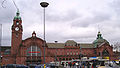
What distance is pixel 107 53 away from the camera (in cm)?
8556

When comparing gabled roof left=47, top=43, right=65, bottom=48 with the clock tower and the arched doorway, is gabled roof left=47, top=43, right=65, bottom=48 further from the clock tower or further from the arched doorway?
the clock tower

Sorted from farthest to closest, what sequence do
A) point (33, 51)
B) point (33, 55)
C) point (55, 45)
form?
point (55, 45)
point (33, 51)
point (33, 55)

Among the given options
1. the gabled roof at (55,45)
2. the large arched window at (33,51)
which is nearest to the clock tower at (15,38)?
the large arched window at (33,51)

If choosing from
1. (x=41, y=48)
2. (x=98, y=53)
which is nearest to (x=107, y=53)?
(x=98, y=53)

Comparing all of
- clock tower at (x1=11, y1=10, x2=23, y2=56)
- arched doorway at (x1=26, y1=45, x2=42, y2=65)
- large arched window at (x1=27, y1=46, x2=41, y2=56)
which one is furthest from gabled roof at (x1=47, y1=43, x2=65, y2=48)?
clock tower at (x1=11, y1=10, x2=23, y2=56)

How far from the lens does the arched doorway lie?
73.9 meters

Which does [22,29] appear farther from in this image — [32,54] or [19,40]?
[32,54]

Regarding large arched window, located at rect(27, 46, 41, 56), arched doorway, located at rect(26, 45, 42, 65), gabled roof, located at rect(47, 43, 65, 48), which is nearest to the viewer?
arched doorway, located at rect(26, 45, 42, 65)

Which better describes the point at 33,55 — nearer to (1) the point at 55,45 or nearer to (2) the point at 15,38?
(2) the point at 15,38

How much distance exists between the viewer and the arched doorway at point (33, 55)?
73.9 metres

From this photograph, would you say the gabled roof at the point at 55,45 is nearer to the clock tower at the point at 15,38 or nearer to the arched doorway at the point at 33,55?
the arched doorway at the point at 33,55

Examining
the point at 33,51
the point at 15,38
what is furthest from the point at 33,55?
the point at 15,38

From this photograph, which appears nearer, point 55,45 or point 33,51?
point 33,51

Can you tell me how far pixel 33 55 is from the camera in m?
74.6
